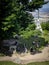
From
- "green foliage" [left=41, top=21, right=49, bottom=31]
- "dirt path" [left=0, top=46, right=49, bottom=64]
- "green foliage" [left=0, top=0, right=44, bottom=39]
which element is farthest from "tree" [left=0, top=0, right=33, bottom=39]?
"dirt path" [left=0, top=46, right=49, bottom=64]

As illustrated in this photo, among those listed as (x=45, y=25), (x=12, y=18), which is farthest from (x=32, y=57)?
(x=12, y=18)

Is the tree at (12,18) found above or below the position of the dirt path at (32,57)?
above

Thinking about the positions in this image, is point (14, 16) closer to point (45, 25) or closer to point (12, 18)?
point (12, 18)

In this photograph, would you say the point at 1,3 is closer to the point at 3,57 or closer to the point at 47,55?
the point at 3,57

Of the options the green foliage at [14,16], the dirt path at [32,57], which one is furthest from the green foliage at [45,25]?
the dirt path at [32,57]

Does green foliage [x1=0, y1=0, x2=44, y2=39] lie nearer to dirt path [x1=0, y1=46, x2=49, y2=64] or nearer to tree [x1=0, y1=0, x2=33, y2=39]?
tree [x1=0, y1=0, x2=33, y2=39]

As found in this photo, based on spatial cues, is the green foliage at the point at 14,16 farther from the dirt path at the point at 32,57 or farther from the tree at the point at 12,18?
the dirt path at the point at 32,57

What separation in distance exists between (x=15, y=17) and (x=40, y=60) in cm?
55

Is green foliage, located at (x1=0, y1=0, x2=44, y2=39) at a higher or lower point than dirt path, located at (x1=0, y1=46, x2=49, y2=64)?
higher

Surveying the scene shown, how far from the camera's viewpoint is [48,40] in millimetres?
2439

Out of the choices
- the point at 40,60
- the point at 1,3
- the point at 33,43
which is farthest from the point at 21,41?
the point at 1,3

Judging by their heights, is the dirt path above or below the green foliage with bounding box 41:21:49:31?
below

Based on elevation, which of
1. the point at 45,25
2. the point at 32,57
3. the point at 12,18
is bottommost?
the point at 32,57

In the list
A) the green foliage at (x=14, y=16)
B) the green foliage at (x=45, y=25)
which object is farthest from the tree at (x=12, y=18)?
the green foliage at (x=45, y=25)
